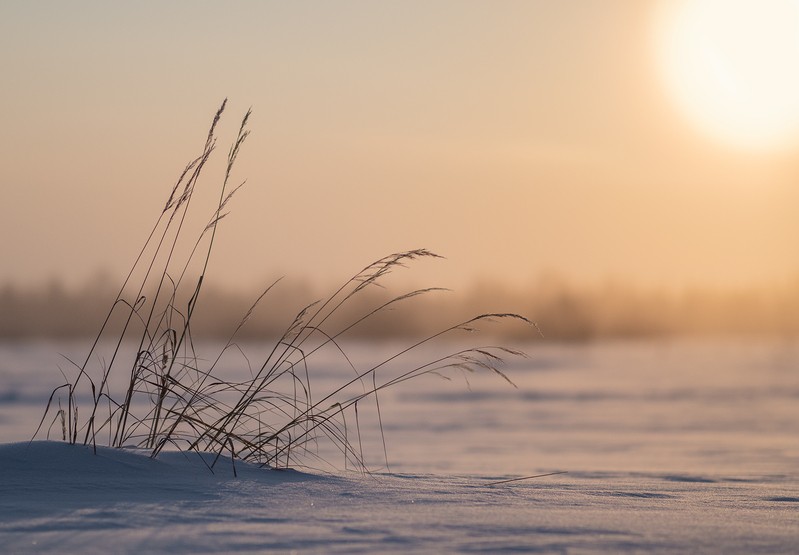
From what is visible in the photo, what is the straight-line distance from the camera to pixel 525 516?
2252 millimetres

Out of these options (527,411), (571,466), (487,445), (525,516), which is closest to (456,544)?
(525,516)

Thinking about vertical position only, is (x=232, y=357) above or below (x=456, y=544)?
above

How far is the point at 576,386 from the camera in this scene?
58.5ft

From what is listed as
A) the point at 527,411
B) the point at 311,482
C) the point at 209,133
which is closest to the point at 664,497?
the point at 311,482

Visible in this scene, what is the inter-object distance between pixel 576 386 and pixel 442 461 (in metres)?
11.4

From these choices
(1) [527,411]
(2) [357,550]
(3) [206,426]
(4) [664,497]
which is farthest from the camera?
(1) [527,411]

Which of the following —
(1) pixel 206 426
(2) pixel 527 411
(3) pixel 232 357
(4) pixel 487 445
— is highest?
(3) pixel 232 357

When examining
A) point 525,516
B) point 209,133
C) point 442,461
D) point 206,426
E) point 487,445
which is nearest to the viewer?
point 525,516

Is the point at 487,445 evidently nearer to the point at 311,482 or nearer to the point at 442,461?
the point at 442,461

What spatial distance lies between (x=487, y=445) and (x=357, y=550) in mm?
6551

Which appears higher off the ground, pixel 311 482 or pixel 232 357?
pixel 232 357

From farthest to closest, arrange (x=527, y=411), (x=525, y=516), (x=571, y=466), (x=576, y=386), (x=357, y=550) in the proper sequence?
(x=576, y=386) < (x=527, y=411) < (x=571, y=466) < (x=525, y=516) < (x=357, y=550)

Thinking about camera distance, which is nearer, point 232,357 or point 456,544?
point 456,544

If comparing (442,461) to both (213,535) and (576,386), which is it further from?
(576,386)
